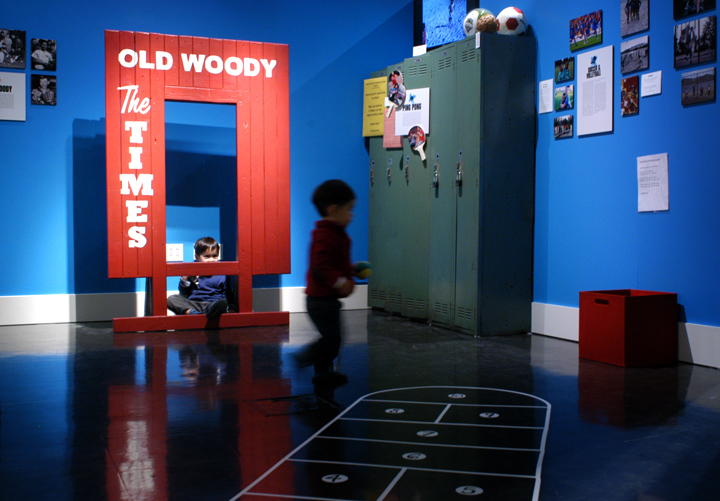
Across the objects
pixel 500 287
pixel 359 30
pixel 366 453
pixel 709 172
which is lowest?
pixel 366 453

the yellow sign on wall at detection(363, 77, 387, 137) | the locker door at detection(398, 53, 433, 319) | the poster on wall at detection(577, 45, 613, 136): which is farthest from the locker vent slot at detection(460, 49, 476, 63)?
the yellow sign on wall at detection(363, 77, 387, 137)

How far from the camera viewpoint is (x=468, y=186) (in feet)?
16.1

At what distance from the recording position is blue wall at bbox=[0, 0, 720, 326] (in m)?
3.88

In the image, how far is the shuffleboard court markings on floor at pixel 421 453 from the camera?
6.38 feet

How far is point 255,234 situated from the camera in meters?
5.26

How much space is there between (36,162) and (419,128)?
3.25 metres

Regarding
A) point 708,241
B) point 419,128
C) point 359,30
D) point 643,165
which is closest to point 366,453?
point 708,241

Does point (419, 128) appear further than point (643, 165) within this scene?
Yes

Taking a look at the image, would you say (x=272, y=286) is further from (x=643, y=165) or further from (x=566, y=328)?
(x=643, y=165)

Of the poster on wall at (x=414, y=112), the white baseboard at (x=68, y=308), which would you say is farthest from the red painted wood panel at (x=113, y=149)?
the poster on wall at (x=414, y=112)

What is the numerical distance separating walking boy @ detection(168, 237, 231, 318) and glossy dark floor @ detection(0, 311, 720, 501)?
0.74 meters

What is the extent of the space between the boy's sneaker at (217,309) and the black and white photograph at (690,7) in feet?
12.1

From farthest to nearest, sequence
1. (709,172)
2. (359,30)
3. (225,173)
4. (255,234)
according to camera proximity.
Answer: (359,30), (225,173), (255,234), (709,172)

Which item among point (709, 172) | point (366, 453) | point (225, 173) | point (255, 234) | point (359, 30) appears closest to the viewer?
point (366, 453)
